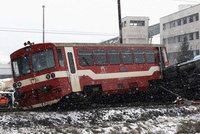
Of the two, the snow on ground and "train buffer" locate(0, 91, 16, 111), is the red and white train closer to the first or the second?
the snow on ground

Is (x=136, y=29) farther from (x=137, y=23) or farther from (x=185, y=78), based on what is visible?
(x=185, y=78)

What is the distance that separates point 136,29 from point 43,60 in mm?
56020

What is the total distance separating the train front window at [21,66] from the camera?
57.2ft

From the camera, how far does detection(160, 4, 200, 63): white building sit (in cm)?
5869

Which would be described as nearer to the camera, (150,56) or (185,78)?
(185,78)

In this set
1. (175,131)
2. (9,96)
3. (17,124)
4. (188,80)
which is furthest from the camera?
(9,96)

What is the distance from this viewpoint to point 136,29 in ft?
235

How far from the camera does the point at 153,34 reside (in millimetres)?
72500

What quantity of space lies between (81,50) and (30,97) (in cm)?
308

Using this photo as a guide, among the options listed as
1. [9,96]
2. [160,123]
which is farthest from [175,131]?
[9,96]

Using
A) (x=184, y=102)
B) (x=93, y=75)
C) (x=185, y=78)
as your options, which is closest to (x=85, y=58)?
(x=93, y=75)

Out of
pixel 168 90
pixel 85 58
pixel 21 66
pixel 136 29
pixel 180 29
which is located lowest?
pixel 168 90

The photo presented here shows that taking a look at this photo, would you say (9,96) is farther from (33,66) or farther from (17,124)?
(17,124)

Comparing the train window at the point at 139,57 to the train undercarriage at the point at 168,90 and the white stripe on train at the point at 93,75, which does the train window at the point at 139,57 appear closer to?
the white stripe on train at the point at 93,75
